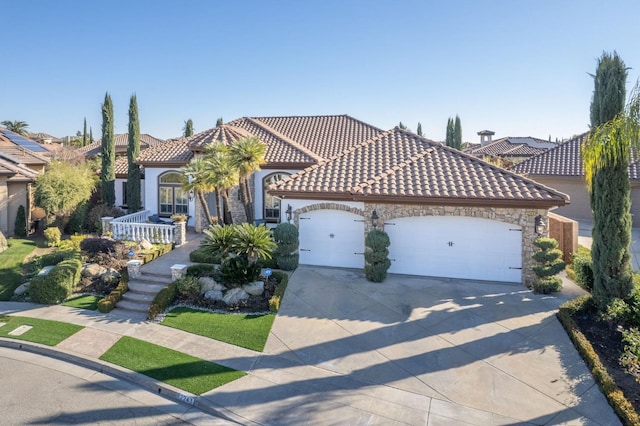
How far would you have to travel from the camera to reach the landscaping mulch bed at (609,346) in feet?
26.4

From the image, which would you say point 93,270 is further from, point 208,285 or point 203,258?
point 208,285

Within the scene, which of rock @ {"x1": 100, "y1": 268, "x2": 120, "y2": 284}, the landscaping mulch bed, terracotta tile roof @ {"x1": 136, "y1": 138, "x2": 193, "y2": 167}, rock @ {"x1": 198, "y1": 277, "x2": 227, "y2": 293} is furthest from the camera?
terracotta tile roof @ {"x1": 136, "y1": 138, "x2": 193, "y2": 167}

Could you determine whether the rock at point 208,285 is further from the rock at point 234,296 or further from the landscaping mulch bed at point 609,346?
the landscaping mulch bed at point 609,346

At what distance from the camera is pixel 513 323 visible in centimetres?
1105

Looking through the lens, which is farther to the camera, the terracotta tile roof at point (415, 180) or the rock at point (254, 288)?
the terracotta tile roof at point (415, 180)

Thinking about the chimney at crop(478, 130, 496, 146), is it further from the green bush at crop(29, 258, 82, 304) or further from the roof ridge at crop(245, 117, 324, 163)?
the green bush at crop(29, 258, 82, 304)

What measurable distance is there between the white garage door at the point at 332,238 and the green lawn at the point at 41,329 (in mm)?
8421

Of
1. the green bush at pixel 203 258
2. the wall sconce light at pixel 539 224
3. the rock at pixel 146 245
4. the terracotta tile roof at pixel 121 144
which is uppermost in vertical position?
the terracotta tile roof at pixel 121 144

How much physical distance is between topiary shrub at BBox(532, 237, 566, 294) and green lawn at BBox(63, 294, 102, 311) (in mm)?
15109

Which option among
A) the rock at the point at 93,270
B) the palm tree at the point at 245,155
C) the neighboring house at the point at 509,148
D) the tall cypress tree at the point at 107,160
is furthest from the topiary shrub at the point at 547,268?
the neighboring house at the point at 509,148

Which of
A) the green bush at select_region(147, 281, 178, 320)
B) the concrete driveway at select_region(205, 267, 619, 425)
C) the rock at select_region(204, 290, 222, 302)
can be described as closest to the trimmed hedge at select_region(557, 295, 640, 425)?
the concrete driveway at select_region(205, 267, 619, 425)

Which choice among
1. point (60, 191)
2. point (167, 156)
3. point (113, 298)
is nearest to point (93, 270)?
point (113, 298)

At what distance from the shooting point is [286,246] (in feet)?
49.5

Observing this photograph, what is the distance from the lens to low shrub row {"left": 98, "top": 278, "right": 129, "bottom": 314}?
12811mm
